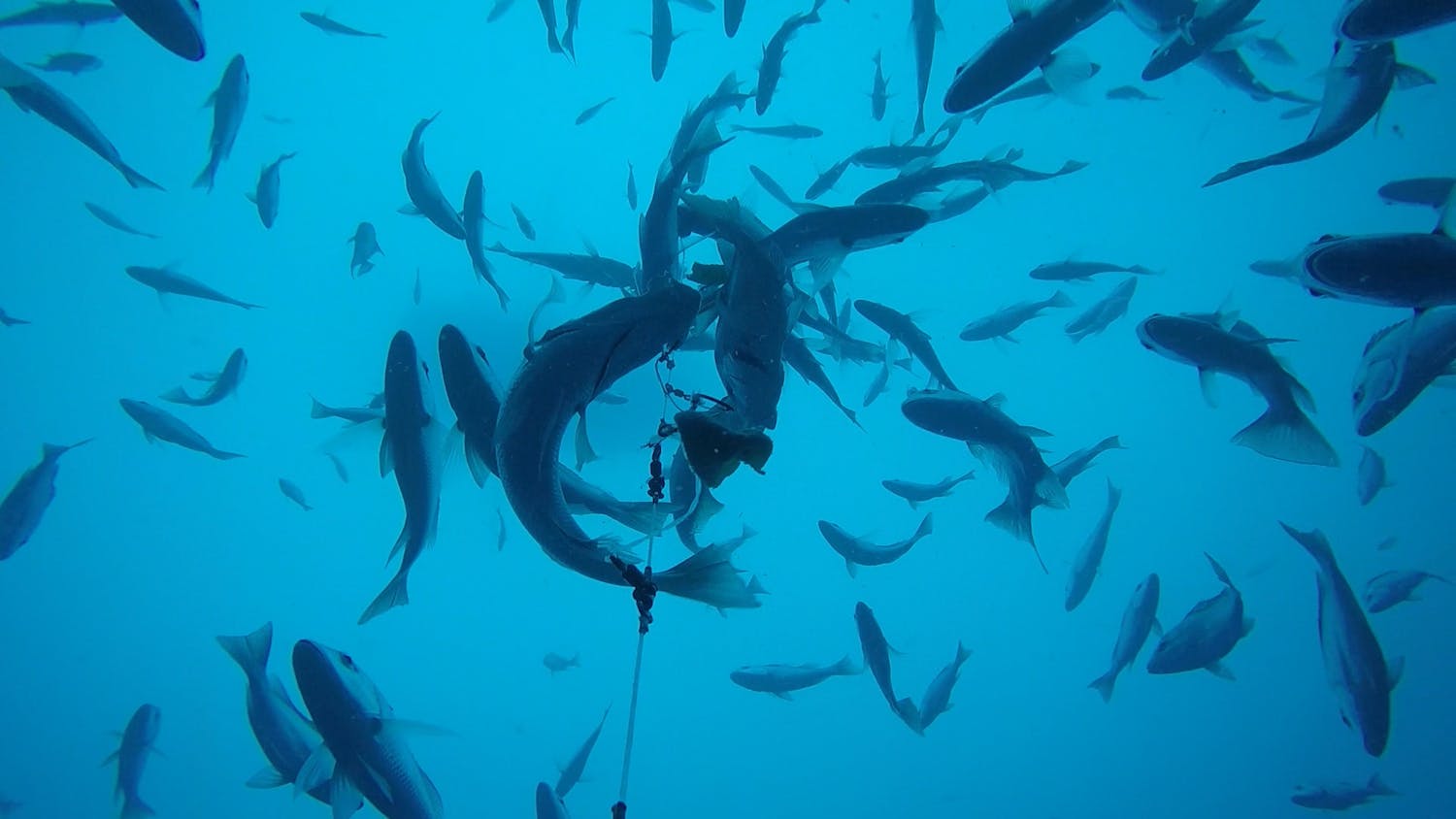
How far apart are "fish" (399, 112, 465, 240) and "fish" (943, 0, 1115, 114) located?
370 cm

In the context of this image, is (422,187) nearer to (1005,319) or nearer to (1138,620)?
(1005,319)

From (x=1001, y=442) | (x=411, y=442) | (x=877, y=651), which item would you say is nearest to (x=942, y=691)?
(x=877, y=651)

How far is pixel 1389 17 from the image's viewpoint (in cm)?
332

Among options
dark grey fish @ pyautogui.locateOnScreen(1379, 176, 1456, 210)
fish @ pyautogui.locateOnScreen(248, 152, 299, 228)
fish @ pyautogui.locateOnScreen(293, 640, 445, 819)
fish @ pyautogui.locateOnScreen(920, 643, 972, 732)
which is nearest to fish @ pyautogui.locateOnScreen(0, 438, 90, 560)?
fish @ pyautogui.locateOnScreen(248, 152, 299, 228)

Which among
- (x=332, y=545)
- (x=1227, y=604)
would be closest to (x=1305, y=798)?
(x=1227, y=604)

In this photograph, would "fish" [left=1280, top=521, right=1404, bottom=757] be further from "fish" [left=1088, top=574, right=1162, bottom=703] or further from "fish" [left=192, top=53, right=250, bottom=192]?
"fish" [left=192, top=53, right=250, bottom=192]

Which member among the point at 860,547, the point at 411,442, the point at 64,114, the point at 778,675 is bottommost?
the point at 778,675

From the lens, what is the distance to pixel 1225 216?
14.5 metres

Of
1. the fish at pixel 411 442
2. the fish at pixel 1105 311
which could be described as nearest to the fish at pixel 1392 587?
the fish at pixel 1105 311

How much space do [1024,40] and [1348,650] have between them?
15.2 feet

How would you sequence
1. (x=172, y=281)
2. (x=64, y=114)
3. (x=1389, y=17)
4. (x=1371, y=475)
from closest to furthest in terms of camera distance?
(x=1389, y=17)
(x=64, y=114)
(x=172, y=281)
(x=1371, y=475)

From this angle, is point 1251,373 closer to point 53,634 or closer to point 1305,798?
Answer: point 1305,798

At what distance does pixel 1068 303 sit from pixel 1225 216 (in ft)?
35.9

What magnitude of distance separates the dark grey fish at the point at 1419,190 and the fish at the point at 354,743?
746cm
